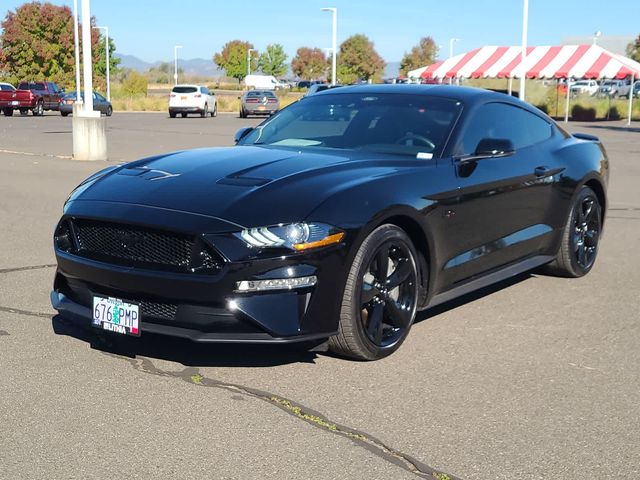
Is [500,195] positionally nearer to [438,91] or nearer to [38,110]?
[438,91]

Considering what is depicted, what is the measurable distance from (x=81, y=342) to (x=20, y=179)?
32.4 ft

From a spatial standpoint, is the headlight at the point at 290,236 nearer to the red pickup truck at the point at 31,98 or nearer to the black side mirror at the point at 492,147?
the black side mirror at the point at 492,147

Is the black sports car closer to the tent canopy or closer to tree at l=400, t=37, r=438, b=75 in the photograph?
the tent canopy

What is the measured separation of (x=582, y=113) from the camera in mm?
50188

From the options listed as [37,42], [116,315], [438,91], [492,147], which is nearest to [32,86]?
[37,42]

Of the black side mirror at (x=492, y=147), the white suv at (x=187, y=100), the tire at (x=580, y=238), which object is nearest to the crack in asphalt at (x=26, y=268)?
the black side mirror at (x=492, y=147)

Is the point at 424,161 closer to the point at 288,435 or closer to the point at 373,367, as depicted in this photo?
the point at 373,367

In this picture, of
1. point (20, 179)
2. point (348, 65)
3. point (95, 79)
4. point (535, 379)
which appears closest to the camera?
point (535, 379)

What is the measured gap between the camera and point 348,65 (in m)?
103

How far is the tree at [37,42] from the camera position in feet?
218

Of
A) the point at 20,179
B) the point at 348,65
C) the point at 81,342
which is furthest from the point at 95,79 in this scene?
the point at 81,342

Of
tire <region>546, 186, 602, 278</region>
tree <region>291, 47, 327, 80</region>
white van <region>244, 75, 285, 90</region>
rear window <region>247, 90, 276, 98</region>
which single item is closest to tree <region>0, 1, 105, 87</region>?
rear window <region>247, 90, 276, 98</region>

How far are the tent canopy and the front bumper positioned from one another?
1435 inches

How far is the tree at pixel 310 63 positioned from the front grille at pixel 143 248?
120 m
